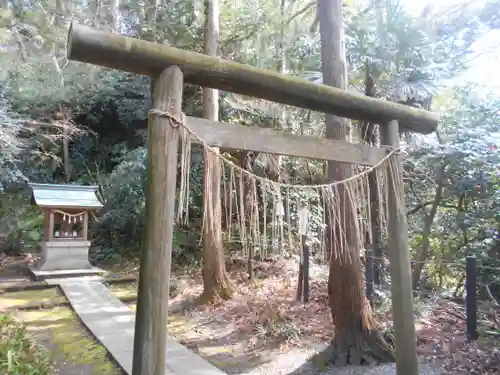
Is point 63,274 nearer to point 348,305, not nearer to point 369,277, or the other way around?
point 369,277

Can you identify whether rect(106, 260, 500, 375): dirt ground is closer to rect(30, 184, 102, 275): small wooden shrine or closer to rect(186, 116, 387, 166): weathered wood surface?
rect(186, 116, 387, 166): weathered wood surface

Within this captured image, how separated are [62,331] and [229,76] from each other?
4293mm

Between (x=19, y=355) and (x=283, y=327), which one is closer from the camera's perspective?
(x=19, y=355)

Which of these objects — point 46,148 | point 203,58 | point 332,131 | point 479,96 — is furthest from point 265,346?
point 46,148

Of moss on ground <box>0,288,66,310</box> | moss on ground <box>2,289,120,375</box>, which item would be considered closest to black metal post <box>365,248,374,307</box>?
moss on ground <box>2,289,120,375</box>

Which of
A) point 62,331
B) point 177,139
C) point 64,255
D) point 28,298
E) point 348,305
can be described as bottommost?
point 62,331

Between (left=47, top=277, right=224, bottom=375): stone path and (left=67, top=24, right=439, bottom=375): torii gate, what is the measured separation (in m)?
1.81

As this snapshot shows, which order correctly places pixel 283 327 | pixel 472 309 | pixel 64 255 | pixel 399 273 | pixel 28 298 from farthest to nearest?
pixel 64 255 < pixel 28 298 < pixel 283 327 < pixel 472 309 < pixel 399 273

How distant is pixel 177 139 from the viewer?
76.5 inches

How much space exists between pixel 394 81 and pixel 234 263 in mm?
4515

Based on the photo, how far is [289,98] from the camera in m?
2.39

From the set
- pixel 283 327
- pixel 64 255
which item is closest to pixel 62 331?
pixel 283 327

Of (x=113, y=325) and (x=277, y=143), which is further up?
(x=277, y=143)

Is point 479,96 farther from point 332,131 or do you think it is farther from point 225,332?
point 225,332
